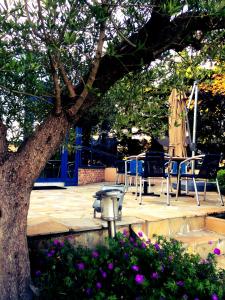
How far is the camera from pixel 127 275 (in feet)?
8.55

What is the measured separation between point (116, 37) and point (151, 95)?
1.13 m

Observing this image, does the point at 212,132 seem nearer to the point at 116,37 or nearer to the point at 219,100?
the point at 219,100

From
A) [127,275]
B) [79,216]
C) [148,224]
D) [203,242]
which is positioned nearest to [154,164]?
[79,216]

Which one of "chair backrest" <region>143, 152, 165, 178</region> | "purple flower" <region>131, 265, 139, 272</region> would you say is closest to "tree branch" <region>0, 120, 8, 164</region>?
"purple flower" <region>131, 265, 139, 272</region>

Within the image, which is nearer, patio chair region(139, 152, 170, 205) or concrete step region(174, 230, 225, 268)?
concrete step region(174, 230, 225, 268)

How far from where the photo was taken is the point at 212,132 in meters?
15.1

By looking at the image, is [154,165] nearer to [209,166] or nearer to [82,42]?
[209,166]

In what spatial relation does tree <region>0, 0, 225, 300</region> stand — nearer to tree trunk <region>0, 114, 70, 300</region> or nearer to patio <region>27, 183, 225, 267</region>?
A: tree trunk <region>0, 114, 70, 300</region>

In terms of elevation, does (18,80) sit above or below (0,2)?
below

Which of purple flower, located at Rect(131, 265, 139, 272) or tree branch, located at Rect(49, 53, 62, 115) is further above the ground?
tree branch, located at Rect(49, 53, 62, 115)

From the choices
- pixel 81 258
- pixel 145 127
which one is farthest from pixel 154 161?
pixel 81 258

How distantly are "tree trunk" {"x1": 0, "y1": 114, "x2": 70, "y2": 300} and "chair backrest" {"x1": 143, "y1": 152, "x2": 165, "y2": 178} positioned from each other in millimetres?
3475

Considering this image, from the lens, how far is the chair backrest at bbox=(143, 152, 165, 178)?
595 centimetres

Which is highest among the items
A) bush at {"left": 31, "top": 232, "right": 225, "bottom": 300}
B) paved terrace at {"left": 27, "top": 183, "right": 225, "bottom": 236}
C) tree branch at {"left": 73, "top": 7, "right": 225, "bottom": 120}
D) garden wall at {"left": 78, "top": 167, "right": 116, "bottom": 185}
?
tree branch at {"left": 73, "top": 7, "right": 225, "bottom": 120}
